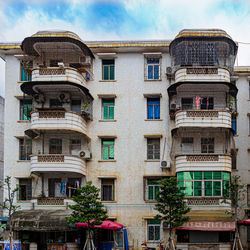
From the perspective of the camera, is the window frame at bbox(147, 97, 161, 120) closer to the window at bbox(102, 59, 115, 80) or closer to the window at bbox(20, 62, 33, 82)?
the window at bbox(102, 59, 115, 80)

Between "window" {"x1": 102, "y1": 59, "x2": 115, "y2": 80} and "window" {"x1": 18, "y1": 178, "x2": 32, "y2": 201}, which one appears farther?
"window" {"x1": 102, "y1": 59, "x2": 115, "y2": 80}

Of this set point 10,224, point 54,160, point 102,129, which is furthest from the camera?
point 102,129

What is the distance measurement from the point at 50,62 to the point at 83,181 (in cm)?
778

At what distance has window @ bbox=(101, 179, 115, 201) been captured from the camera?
26406mm

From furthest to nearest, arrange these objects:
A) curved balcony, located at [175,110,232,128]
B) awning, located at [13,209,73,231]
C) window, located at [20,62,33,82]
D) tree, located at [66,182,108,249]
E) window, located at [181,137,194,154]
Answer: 1. window, located at [20,62,33,82]
2. window, located at [181,137,194,154]
3. curved balcony, located at [175,110,232,128]
4. awning, located at [13,209,73,231]
5. tree, located at [66,182,108,249]

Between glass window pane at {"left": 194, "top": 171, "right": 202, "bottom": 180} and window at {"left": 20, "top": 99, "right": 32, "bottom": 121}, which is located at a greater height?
window at {"left": 20, "top": 99, "right": 32, "bottom": 121}

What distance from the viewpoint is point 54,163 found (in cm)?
2509

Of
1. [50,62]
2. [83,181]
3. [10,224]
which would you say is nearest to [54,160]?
[83,181]

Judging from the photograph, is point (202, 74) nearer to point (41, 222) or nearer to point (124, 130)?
point (124, 130)

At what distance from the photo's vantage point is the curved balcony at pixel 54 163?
25078 millimetres

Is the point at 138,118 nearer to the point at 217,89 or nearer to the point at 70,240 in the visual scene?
the point at 217,89

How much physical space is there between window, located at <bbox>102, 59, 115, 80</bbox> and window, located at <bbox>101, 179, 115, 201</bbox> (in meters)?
6.47

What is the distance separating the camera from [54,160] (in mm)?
25156

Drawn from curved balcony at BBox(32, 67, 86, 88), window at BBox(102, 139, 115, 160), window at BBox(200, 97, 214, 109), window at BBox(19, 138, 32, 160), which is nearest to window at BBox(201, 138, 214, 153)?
window at BBox(200, 97, 214, 109)
